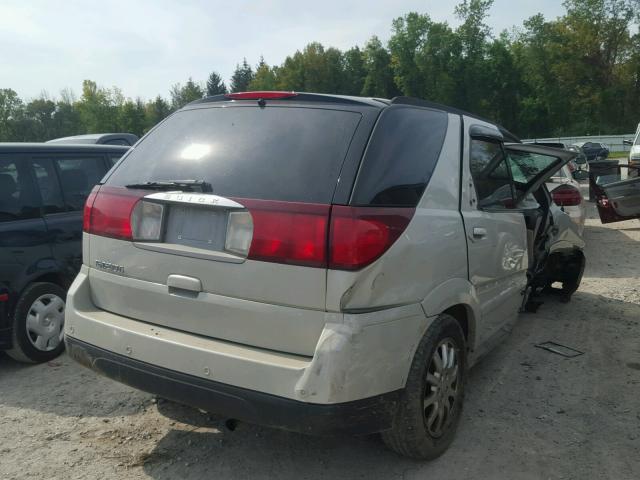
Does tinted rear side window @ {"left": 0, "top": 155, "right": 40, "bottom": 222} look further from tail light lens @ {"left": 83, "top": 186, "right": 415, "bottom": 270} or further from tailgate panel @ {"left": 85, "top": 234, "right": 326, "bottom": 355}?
tail light lens @ {"left": 83, "top": 186, "right": 415, "bottom": 270}

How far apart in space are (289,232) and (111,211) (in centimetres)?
114

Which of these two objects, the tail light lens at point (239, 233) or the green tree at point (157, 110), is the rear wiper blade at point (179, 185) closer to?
the tail light lens at point (239, 233)

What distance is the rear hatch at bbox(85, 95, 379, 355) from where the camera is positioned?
8.23 ft

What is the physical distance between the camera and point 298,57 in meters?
89.0

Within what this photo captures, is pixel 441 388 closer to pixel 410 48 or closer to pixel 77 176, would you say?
pixel 77 176

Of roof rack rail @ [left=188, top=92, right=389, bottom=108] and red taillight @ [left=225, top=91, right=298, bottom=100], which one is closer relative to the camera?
roof rack rail @ [left=188, top=92, right=389, bottom=108]

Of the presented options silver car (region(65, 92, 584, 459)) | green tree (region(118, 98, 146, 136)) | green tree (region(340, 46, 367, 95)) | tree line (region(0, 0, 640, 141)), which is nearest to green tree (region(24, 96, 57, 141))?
tree line (region(0, 0, 640, 141))

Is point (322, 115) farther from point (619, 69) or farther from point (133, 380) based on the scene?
point (619, 69)

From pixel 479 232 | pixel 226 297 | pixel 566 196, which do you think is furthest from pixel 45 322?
pixel 566 196

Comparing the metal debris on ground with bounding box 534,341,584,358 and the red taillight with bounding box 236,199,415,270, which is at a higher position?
the red taillight with bounding box 236,199,415,270

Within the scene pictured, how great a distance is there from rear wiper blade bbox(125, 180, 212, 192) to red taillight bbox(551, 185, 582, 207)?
20.1ft

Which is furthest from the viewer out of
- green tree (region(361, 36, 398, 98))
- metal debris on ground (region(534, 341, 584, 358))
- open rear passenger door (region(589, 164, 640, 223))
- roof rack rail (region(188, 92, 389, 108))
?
green tree (region(361, 36, 398, 98))

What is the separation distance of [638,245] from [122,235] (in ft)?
30.7

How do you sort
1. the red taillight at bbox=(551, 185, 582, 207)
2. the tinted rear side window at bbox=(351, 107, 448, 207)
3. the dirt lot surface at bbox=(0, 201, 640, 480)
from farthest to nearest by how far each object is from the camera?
the red taillight at bbox=(551, 185, 582, 207) < the dirt lot surface at bbox=(0, 201, 640, 480) < the tinted rear side window at bbox=(351, 107, 448, 207)
